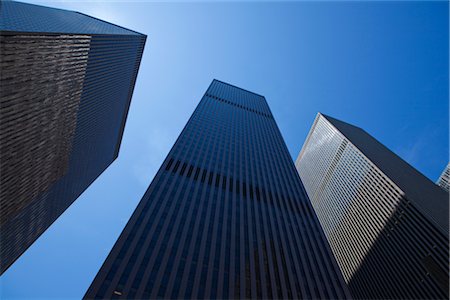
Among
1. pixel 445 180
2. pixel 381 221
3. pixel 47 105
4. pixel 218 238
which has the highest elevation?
pixel 445 180

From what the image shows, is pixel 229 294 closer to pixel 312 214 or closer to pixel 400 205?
pixel 312 214

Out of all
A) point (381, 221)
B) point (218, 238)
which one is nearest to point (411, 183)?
point (381, 221)

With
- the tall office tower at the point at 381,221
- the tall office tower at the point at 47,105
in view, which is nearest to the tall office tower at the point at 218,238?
the tall office tower at the point at 381,221

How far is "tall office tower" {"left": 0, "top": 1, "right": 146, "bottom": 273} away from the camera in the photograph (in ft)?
221

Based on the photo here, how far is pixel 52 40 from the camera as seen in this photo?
243 ft

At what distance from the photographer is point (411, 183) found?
98.0 m

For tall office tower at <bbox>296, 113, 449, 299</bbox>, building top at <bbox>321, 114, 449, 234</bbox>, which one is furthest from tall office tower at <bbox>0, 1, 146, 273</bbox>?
building top at <bbox>321, 114, 449, 234</bbox>

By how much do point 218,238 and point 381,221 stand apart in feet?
217

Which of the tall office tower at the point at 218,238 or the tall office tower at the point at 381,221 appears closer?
the tall office tower at the point at 218,238

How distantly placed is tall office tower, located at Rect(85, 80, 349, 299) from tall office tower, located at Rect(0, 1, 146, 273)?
39632 mm

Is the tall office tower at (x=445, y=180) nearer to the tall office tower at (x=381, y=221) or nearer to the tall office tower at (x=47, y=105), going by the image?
the tall office tower at (x=381, y=221)

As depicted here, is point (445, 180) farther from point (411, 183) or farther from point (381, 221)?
point (381, 221)

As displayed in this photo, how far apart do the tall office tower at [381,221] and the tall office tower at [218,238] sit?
28.7m

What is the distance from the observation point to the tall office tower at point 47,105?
67375 mm
